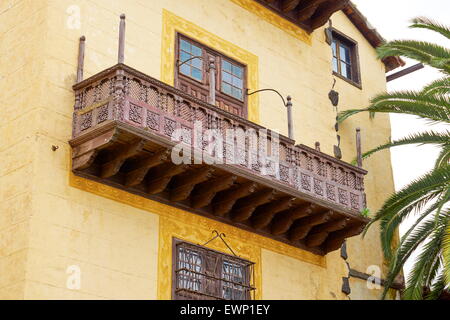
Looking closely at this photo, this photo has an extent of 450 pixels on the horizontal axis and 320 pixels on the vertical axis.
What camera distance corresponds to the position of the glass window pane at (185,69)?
16.6 metres

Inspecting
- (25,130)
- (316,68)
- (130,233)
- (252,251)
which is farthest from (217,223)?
(316,68)

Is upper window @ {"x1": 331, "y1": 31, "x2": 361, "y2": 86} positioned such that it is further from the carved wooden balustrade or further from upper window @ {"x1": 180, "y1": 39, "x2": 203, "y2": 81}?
upper window @ {"x1": 180, "y1": 39, "x2": 203, "y2": 81}

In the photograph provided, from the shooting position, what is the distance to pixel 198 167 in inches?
599

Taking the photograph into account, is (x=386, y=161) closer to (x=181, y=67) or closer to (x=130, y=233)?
(x=181, y=67)

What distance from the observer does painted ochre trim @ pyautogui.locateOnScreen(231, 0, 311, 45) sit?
18719 mm

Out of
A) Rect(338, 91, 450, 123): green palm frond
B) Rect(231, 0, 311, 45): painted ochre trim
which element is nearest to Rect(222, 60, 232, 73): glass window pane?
Rect(231, 0, 311, 45): painted ochre trim

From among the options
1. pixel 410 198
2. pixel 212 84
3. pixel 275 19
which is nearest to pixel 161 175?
pixel 212 84

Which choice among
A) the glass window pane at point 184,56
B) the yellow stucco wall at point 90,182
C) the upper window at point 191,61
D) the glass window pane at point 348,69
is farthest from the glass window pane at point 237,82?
the glass window pane at point 348,69

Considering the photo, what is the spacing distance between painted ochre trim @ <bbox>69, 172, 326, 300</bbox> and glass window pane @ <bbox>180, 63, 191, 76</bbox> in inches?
94.1

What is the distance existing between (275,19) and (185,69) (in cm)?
322

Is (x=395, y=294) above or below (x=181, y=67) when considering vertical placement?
below

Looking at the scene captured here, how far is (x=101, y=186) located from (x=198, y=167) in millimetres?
1498

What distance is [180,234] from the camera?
15.5 m

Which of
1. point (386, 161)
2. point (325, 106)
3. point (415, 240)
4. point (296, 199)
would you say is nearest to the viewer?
point (296, 199)
